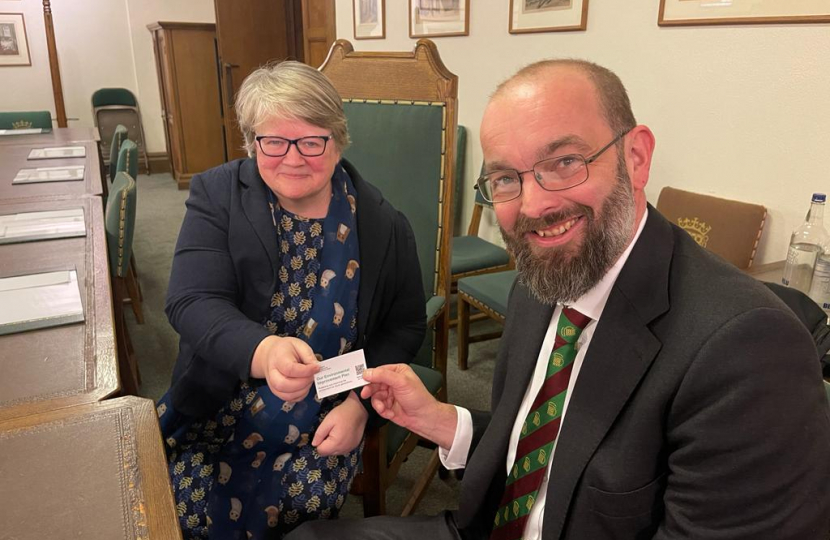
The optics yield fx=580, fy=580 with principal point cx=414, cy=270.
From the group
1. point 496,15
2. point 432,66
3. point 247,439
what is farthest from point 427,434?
point 496,15

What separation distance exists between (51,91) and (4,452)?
7.72 m

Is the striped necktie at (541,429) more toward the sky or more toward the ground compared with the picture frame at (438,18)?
more toward the ground

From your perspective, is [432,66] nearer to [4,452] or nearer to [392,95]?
[392,95]

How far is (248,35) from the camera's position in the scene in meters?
5.49

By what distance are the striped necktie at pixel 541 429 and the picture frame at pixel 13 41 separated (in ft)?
26.8

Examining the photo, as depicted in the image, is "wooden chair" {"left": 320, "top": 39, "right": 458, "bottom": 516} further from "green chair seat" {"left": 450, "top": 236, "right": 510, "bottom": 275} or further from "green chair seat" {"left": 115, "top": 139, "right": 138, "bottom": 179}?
"green chair seat" {"left": 115, "top": 139, "right": 138, "bottom": 179}

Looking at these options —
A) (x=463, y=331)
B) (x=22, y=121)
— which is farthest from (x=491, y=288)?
(x=22, y=121)

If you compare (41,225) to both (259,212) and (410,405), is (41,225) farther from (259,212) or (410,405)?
(410,405)

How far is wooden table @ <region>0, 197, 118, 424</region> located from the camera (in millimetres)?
1107

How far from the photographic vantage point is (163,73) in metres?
6.90

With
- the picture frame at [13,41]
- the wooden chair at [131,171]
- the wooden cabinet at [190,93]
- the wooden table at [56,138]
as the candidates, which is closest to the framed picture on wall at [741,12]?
the wooden chair at [131,171]

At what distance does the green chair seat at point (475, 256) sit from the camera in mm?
3002

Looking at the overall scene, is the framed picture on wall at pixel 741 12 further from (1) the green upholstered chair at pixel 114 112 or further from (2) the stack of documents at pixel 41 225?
(1) the green upholstered chair at pixel 114 112

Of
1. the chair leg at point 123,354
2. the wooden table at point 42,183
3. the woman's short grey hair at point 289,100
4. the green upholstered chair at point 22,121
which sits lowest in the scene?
the chair leg at point 123,354
